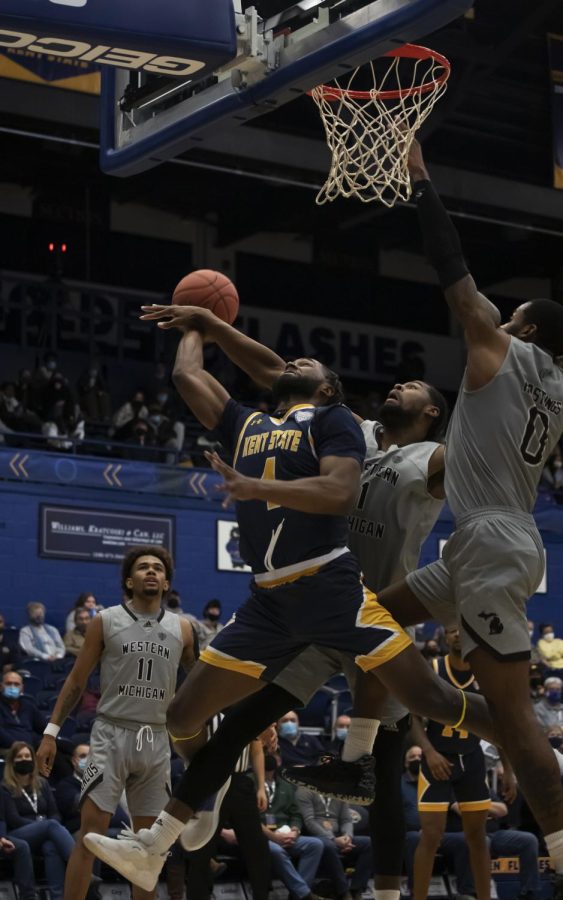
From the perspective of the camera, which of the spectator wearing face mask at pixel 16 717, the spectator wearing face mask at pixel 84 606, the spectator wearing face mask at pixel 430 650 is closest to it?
the spectator wearing face mask at pixel 16 717

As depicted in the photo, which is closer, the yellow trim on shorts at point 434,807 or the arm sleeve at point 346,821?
the yellow trim on shorts at point 434,807

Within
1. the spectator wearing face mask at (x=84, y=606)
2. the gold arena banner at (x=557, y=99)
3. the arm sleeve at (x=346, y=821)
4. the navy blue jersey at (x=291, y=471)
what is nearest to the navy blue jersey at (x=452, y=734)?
the arm sleeve at (x=346, y=821)

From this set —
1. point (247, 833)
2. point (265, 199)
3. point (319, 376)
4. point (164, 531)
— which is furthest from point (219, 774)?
point (265, 199)

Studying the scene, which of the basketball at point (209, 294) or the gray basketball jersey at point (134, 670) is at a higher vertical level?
the basketball at point (209, 294)

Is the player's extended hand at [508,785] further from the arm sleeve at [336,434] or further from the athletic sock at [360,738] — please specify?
the arm sleeve at [336,434]

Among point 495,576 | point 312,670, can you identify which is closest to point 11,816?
point 312,670

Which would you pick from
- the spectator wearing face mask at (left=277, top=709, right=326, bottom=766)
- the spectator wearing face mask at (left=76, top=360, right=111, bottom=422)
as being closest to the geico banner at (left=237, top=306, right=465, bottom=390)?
the spectator wearing face mask at (left=76, top=360, right=111, bottom=422)

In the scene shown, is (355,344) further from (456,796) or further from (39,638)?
(456,796)

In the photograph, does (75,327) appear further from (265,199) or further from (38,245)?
(265,199)

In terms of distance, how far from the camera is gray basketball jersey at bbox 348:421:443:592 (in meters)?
6.67

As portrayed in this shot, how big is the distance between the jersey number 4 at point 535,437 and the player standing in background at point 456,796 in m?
4.24

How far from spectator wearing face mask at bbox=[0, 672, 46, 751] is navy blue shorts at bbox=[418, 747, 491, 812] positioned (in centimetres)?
437

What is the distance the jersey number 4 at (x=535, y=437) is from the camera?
5855 mm

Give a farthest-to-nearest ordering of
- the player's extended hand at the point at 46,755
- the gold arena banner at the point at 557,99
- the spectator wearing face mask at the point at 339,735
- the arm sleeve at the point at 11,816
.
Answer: the gold arena banner at the point at 557,99 < the spectator wearing face mask at the point at 339,735 < the arm sleeve at the point at 11,816 < the player's extended hand at the point at 46,755
